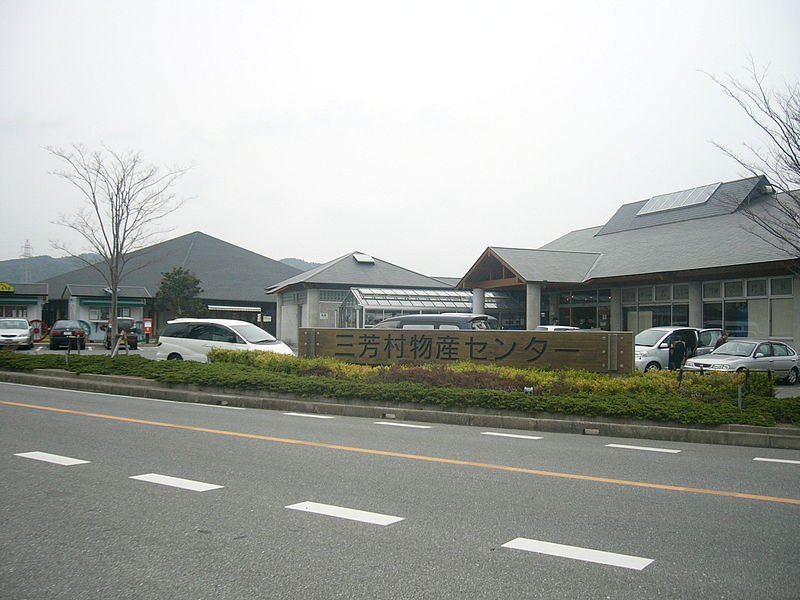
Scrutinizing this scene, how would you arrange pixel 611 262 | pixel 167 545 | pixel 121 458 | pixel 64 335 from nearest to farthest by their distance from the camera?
pixel 167 545 < pixel 121 458 < pixel 611 262 < pixel 64 335

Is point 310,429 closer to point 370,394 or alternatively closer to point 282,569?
point 370,394

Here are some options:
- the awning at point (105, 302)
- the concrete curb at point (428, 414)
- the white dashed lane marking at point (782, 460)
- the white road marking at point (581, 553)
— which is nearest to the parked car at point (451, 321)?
the concrete curb at point (428, 414)

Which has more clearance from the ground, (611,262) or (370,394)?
(611,262)

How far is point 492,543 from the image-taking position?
4.79 meters

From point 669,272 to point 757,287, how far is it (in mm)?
2962

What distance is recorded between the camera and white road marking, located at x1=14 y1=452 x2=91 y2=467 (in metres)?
7.30

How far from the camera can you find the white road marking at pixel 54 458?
7.30m

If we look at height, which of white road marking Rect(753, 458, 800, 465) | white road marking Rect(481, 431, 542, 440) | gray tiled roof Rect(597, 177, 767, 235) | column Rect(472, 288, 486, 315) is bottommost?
white road marking Rect(753, 458, 800, 465)

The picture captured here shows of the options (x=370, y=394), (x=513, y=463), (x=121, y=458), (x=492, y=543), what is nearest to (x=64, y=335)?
(x=370, y=394)

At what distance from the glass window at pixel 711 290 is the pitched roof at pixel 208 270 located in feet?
120

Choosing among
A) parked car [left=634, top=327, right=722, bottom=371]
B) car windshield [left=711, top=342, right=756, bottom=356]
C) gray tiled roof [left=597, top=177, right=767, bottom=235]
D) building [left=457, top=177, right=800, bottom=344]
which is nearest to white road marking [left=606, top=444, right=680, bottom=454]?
parked car [left=634, top=327, right=722, bottom=371]

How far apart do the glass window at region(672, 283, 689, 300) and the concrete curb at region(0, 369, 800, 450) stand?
1854 centimetres

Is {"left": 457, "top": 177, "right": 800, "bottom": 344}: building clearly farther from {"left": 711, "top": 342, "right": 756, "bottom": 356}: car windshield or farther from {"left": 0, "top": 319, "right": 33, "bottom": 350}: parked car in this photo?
{"left": 0, "top": 319, "right": 33, "bottom": 350}: parked car

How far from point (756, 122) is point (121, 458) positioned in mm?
10660
